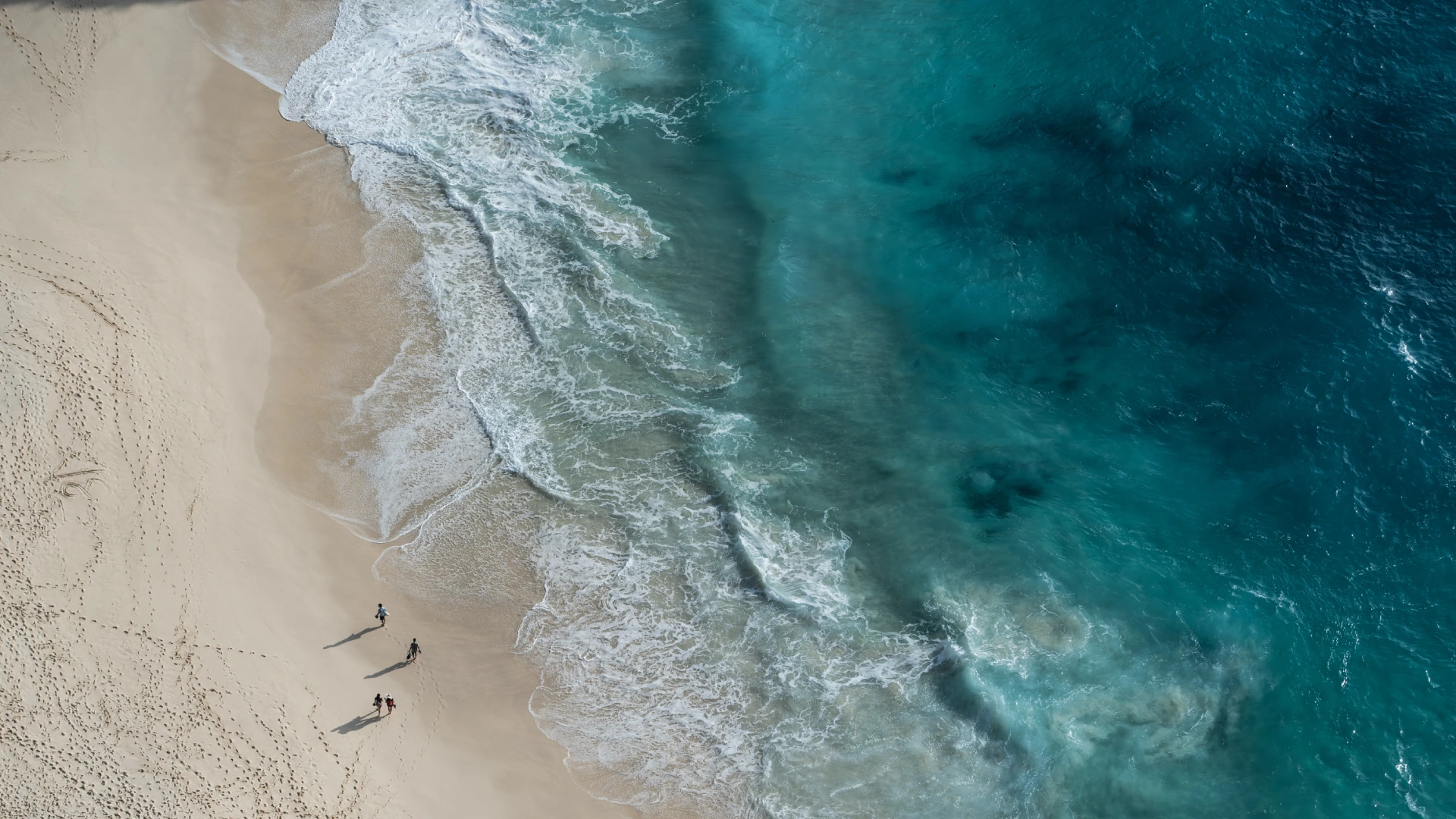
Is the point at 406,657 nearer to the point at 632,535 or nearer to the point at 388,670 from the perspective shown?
the point at 388,670

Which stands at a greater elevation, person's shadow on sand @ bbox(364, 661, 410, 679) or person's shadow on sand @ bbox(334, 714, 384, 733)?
person's shadow on sand @ bbox(364, 661, 410, 679)

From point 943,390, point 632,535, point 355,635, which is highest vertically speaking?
point 355,635

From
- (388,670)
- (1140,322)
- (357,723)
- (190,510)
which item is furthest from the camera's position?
(1140,322)

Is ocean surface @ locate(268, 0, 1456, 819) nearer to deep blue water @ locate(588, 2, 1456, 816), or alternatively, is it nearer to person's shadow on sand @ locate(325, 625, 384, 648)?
deep blue water @ locate(588, 2, 1456, 816)

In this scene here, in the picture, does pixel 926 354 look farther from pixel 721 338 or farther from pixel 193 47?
pixel 193 47

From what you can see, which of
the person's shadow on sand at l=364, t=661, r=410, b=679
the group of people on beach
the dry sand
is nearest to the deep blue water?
the dry sand

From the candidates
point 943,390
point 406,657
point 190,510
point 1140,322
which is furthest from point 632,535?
point 1140,322

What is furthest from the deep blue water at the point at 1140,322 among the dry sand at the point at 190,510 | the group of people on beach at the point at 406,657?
the group of people on beach at the point at 406,657
